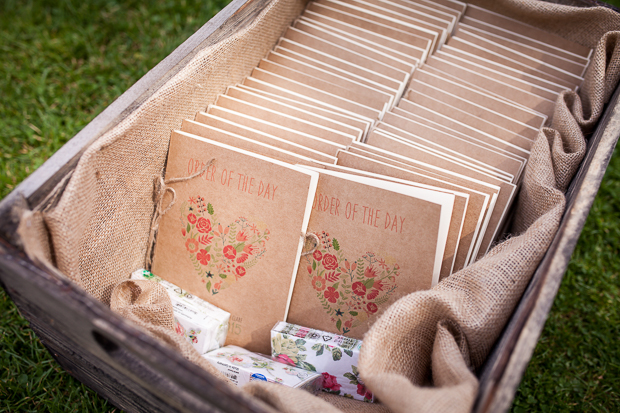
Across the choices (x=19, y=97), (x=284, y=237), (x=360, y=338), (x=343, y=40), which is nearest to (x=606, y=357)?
(x=360, y=338)

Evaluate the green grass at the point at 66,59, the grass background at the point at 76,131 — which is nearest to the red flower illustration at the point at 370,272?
the grass background at the point at 76,131

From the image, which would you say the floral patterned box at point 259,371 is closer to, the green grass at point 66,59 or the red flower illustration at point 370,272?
the red flower illustration at point 370,272

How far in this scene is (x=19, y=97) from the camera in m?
2.43

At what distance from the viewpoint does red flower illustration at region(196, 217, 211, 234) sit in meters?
1.44

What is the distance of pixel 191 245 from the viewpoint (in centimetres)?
147

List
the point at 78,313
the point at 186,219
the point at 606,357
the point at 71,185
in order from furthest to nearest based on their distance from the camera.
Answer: the point at 606,357 < the point at 186,219 < the point at 71,185 < the point at 78,313

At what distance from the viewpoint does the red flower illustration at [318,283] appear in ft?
4.53

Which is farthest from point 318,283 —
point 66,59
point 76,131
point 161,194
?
point 66,59

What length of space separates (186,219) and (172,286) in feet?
0.71

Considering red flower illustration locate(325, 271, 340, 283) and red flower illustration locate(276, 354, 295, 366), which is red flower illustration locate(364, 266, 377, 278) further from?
red flower illustration locate(276, 354, 295, 366)

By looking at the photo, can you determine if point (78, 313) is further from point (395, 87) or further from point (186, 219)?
point (395, 87)

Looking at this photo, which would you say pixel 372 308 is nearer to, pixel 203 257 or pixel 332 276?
pixel 332 276

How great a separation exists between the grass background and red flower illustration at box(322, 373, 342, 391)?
0.72 metres

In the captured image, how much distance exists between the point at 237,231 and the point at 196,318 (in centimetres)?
27
